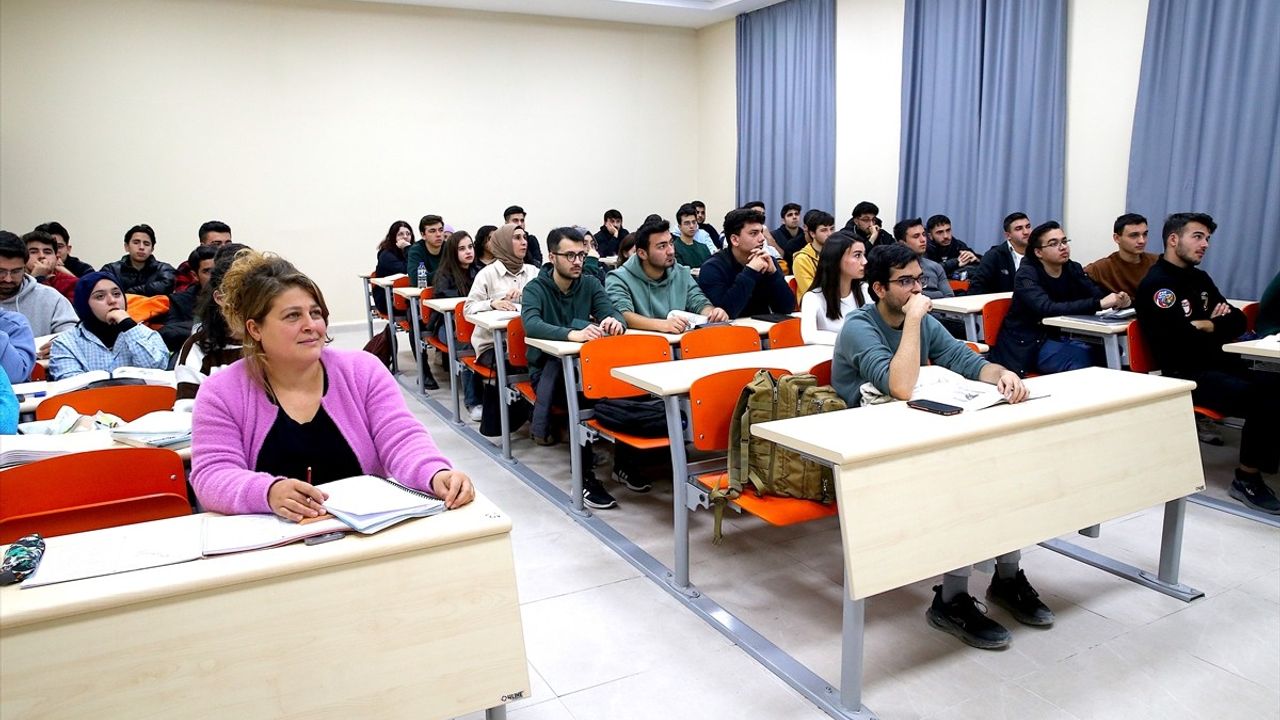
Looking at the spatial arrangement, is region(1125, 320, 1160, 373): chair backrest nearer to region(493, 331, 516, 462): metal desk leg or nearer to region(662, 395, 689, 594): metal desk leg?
region(662, 395, 689, 594): metal desk leg

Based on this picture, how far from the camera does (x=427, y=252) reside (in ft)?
21.6

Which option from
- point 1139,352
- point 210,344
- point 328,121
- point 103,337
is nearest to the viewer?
A: point 210,344

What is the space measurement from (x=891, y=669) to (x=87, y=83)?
331 inches

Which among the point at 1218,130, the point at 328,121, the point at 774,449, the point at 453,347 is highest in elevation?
the point at 328,121

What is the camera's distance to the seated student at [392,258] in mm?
7075

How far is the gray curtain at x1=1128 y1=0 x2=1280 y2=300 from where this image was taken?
5.00 metres

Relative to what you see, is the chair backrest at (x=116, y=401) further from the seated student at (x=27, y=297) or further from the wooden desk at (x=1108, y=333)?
the wooden desk at (x=1108, y=333)

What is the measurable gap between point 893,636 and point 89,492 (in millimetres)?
2167

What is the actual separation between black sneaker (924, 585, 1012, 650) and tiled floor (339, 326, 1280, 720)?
0.10 ft

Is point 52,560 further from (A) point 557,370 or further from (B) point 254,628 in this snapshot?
(A) point 557,370

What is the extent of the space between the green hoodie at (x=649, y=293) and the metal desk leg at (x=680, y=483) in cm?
164

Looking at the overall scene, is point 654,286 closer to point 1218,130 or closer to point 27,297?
point 27,297

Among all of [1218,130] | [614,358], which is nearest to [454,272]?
[614,358]

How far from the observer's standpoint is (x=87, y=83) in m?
7.47
